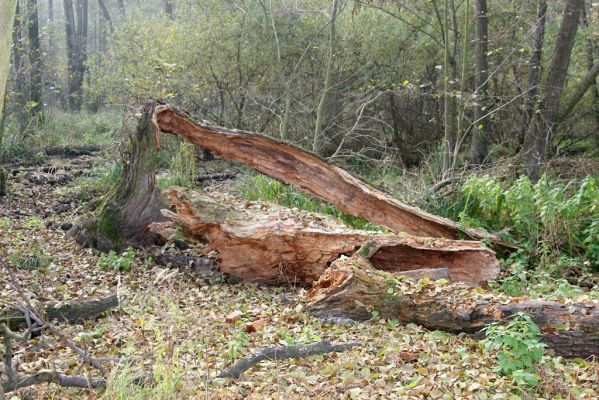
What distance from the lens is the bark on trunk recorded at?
25.3ft

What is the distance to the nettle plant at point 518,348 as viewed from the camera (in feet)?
13.5

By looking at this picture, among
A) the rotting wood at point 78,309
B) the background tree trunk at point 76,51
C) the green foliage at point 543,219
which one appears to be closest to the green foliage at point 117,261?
the rotting wood at point 78,309

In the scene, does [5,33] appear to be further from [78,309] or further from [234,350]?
[234,350]

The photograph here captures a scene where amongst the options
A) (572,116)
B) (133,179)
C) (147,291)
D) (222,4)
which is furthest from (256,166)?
(572,116)

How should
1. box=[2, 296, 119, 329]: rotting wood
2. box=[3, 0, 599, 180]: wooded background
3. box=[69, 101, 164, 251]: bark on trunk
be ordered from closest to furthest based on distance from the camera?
1. box=[2, 296, 119, 329]: rotting wood
2. box=[69, 101, 164, 251]: bark on trunk
3. box=[3, 0, 599, 180]: wooded background

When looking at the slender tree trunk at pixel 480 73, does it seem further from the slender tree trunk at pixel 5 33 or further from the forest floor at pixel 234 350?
the slender tree trunk at pixel 5 33

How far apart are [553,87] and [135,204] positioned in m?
7.84

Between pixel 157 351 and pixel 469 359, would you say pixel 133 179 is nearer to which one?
pixel 157 351

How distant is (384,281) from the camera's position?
543 centimetres

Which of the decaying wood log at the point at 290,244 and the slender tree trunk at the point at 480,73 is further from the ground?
the slender tree trunk at the point at 480,73

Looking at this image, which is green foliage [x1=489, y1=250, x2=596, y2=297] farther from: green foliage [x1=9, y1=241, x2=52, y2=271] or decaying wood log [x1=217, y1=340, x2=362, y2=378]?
green foliage [x1=9, y1=241, x2=52, y2=271]

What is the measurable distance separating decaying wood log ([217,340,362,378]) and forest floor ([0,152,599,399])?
0.05m

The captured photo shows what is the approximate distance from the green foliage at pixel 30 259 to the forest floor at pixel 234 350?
17 millimetres

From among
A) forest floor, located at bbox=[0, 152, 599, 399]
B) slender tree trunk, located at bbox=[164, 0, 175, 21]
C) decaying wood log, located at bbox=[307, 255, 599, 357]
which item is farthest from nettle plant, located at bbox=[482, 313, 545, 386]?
slender tree trunk, located at bbox=[164, 0, 175, 21]
